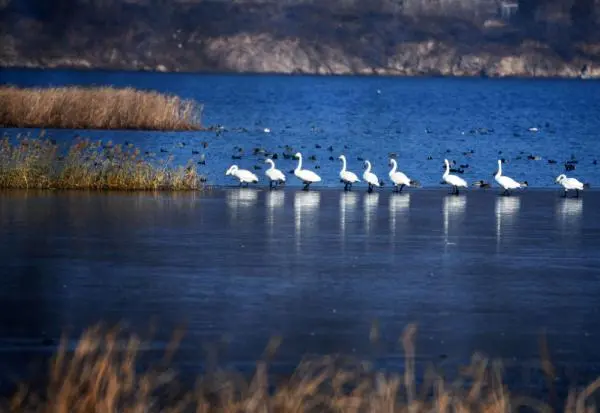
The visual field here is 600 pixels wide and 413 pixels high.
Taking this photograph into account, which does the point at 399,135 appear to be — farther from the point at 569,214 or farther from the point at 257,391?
the point at 257,391

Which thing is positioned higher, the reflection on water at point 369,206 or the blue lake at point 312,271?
the reflection on water at point 369,206

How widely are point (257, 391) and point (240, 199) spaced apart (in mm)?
16344

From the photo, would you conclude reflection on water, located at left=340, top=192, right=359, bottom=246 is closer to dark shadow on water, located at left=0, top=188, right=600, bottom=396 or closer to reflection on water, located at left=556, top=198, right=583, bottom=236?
dark shadow on water, located at left=0, top=188, right=600, bottom=396

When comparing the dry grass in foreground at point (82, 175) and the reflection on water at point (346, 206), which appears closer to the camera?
the reflection on water at point (346, 206)

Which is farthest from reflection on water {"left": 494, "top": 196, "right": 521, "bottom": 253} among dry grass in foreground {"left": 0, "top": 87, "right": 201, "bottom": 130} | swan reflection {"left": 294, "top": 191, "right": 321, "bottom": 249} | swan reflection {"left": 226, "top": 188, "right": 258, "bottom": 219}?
dry grass in foreground {"left": 0, "top": 87, "right": 201, "bottom": 130}

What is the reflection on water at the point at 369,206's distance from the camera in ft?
73.6

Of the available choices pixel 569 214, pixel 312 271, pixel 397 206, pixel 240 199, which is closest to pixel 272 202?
pixel 240 199

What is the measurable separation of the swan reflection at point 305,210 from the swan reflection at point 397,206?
1180 mm

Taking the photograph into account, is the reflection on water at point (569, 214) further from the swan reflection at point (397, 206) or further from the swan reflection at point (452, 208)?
the swan reflection at point (397, 206)

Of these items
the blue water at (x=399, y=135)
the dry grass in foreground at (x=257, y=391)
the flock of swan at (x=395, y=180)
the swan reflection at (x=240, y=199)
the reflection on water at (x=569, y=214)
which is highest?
the blue water at (x=399, y=135)

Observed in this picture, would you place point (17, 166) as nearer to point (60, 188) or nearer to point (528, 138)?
point (60, 188)

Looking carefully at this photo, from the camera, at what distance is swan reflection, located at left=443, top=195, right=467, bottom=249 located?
22.9 m

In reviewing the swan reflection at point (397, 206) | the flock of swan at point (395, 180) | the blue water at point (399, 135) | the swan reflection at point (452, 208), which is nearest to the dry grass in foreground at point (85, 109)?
the blue water at point (399, 135)

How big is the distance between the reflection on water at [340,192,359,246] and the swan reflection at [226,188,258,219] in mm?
1508
